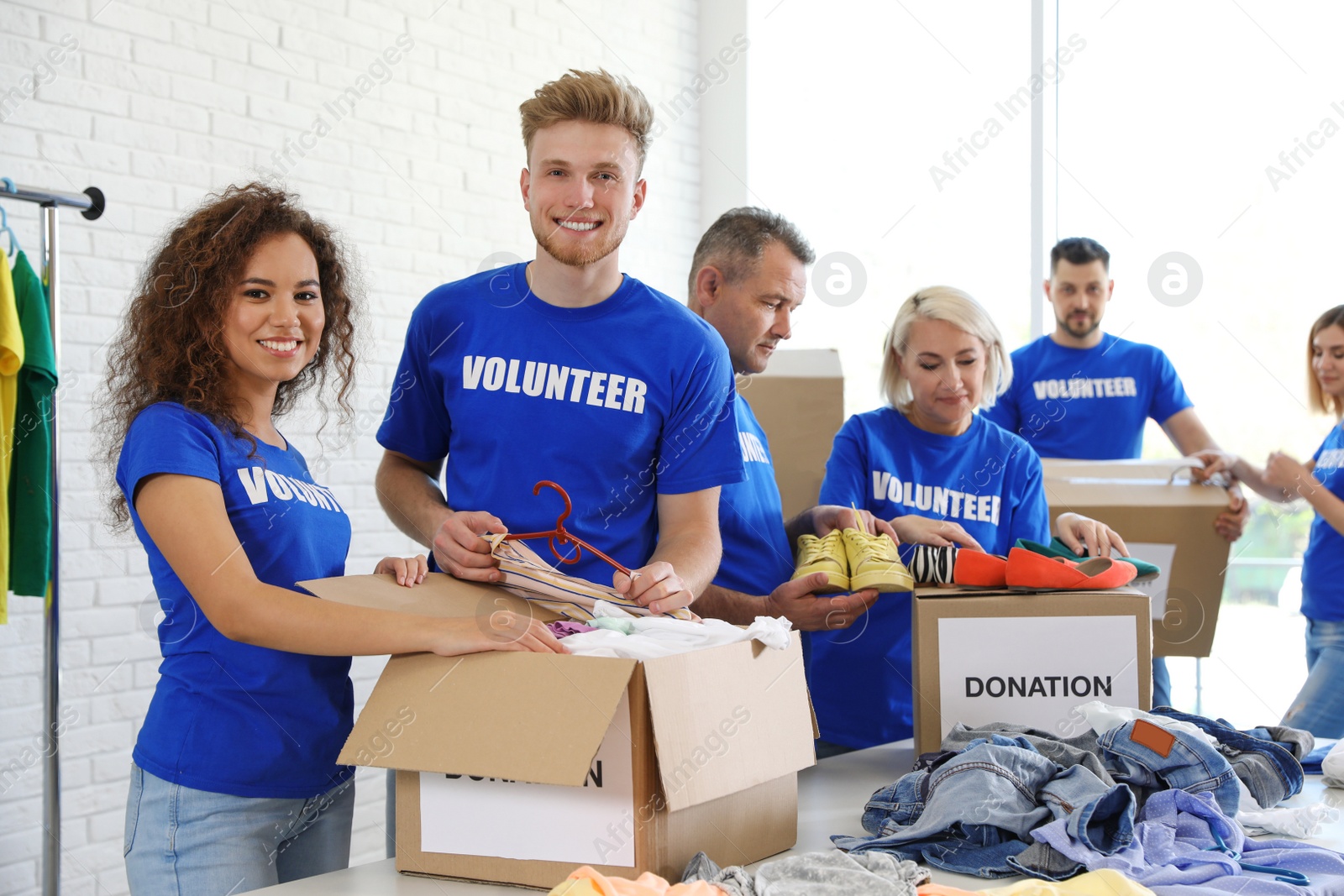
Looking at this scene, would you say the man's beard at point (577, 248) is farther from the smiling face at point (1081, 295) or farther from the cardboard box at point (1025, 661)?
the smiling face at point (1081, 295)

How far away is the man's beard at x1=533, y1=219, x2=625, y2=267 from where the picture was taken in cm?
157

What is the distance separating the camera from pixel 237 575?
122cm

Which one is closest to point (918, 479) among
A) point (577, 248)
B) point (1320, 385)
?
point (577, 248)

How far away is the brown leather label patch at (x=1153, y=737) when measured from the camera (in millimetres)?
1268

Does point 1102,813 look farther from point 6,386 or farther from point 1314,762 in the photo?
point 6,386

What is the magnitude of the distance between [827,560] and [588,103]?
0.79 m

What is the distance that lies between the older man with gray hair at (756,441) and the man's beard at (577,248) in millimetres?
348

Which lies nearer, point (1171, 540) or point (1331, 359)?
point (1171, 540)

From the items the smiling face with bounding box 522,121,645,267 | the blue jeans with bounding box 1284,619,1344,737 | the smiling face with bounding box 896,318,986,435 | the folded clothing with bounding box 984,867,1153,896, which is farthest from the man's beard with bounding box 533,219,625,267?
the blue jeans with bounding box 1284,619,1344,737

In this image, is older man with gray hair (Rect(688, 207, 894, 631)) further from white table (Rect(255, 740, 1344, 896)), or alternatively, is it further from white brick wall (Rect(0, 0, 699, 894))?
white brick wall (Rect(0, 0, 699, 894))

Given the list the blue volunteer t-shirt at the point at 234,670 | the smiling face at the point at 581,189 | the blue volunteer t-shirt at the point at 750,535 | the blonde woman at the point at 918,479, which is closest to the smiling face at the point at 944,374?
the blonde woman at the point at 918,479

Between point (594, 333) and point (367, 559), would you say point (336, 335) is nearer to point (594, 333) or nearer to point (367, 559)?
point (594, 333)

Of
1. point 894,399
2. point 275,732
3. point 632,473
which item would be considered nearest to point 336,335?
point 632,473

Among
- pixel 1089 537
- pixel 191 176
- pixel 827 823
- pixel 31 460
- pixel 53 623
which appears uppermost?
pixel 191 176
